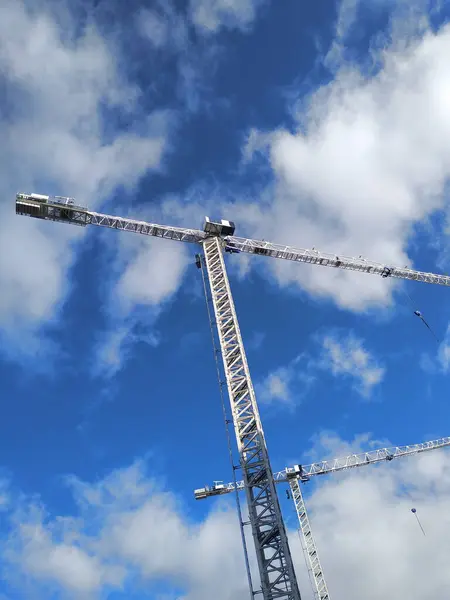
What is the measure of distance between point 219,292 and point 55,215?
20.8m

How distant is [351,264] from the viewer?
69.1m

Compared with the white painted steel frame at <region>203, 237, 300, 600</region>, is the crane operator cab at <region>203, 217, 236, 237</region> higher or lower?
higher

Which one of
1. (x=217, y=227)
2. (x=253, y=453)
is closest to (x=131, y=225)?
(x=217, y=227)

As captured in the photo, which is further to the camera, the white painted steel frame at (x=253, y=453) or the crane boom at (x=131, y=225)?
the crane boom at (x=131, y=225)

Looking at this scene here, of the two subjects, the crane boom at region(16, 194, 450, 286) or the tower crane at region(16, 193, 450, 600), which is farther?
the crane boom at region(16, 194, 450, 286)

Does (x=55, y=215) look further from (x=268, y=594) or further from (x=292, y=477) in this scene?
(x=292, y=477)

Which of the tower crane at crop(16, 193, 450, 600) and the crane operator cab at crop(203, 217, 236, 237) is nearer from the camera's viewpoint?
the tower crane at crop(16, 193, 450, 600)

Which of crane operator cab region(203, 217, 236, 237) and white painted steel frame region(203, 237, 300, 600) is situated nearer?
white painted steel frame region(203, 237, 300, 600)

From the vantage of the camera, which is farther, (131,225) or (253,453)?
(131,225)

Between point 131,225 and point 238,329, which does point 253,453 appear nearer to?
point 238,329

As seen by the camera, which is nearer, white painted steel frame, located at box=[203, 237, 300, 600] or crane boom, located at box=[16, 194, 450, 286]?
white painted steel frame, located at box=[203, 237, 300, 600]

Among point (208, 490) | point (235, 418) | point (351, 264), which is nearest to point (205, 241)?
point (235, 418)

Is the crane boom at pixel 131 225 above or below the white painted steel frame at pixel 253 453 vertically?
above

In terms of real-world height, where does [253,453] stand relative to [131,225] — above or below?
below
